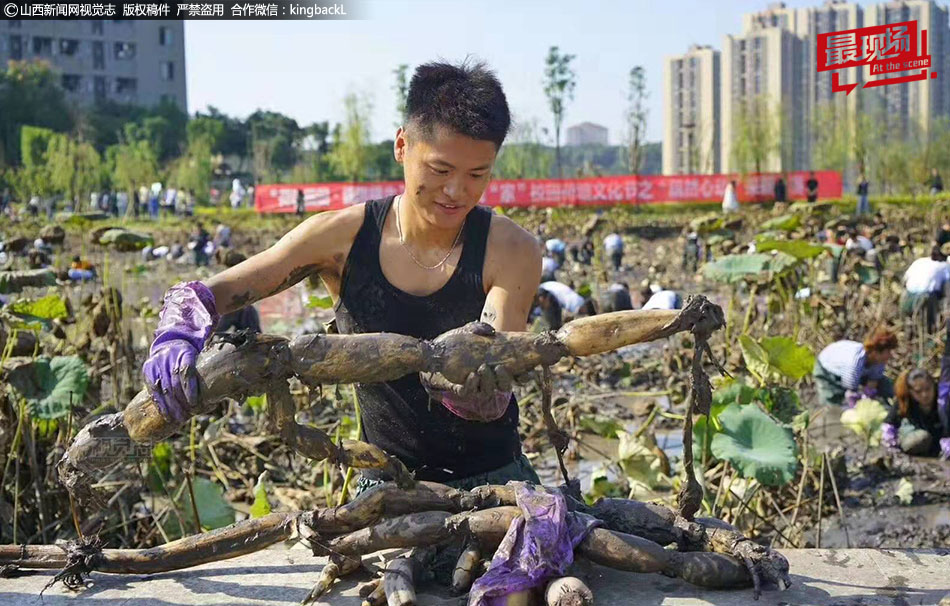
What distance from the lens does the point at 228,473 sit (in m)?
6.79

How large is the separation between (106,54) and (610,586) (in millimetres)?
74624

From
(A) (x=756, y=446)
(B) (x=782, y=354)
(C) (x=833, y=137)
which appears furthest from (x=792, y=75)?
(A) (x=756, y=446)

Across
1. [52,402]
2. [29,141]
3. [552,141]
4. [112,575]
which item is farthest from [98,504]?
[29,141]

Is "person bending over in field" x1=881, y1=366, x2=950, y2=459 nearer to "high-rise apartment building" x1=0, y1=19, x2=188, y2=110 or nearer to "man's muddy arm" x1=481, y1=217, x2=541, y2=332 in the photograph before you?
"man's muddy arm" x1=481, y1=217, x2=541, y2=332

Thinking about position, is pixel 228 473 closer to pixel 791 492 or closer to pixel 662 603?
pixel 791 492

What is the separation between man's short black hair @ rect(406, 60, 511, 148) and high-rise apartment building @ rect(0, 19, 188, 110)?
225ft

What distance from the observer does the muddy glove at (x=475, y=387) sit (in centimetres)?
250

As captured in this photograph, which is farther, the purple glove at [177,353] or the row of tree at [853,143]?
the row of tree at [853,143]

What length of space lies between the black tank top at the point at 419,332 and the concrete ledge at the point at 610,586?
1.34 feet

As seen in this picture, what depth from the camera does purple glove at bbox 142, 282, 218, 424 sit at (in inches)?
98.3

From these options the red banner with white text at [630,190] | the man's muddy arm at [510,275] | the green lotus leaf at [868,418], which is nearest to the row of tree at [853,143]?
the red banner with white text at [630,190]

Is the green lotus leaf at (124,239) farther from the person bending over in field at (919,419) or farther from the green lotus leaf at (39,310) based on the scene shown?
the person bending over in field at (919,419)

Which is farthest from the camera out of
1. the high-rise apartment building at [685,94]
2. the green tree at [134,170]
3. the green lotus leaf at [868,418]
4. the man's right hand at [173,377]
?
the high-rise apartment building at [685,94]

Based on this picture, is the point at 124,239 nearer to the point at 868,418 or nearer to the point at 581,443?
the point at 581,443
